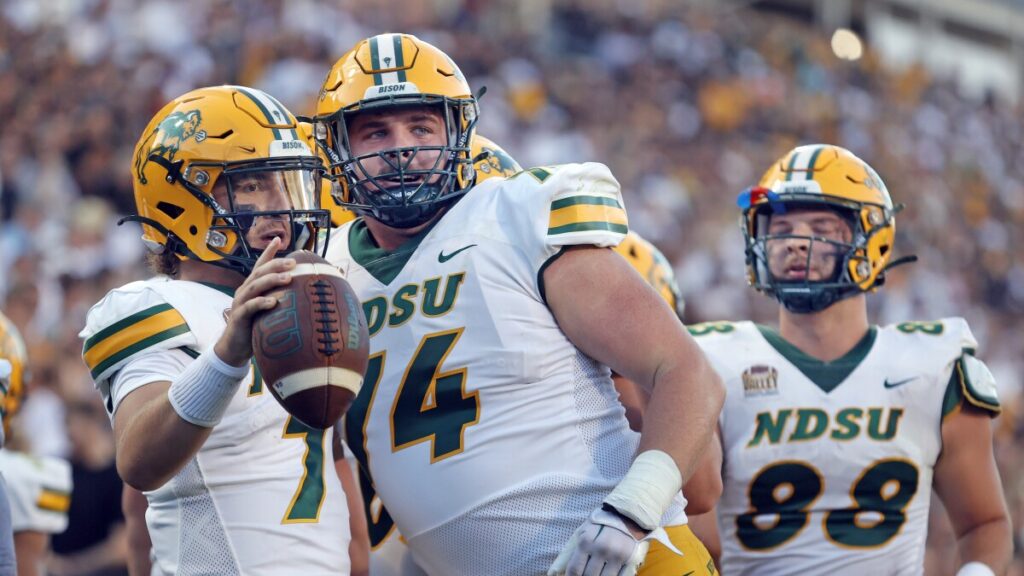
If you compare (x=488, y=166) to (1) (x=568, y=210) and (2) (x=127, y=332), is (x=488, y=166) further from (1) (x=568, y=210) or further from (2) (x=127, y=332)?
(2) (x=127, y=332)

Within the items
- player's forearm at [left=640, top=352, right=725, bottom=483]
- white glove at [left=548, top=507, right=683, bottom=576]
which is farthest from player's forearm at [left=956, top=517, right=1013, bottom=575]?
white glove at [left=548, top=507, right=683, bottom=576]

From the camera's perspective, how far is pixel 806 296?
172 inches

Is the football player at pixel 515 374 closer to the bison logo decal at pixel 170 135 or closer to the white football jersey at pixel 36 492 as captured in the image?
the bison logo decal at pixel 170 135

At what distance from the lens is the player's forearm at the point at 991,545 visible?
4156 mm

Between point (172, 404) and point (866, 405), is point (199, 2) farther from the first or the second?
point (172, 404)

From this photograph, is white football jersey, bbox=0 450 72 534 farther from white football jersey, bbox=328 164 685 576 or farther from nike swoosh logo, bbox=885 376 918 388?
nike swoosh logo, bbox=885 376 918 388

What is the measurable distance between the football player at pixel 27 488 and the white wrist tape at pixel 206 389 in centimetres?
161

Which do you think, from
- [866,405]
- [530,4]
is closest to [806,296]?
[866,405]

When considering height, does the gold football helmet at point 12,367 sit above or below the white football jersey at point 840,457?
above

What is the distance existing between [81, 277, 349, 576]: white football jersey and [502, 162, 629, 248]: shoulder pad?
0.78 meters

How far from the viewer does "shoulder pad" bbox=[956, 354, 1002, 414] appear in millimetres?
4207

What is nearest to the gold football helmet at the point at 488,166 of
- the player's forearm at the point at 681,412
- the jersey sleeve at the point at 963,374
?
the player's forearm at the point at 681,412

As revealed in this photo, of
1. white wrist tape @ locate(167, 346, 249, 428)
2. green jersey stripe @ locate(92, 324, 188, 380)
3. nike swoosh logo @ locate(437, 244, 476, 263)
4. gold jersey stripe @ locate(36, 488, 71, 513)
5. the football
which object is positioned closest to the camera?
the football

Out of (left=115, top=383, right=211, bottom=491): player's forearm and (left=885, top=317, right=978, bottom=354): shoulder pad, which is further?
(left=885, top=317, right=978, bottom=354): shoulder pad
